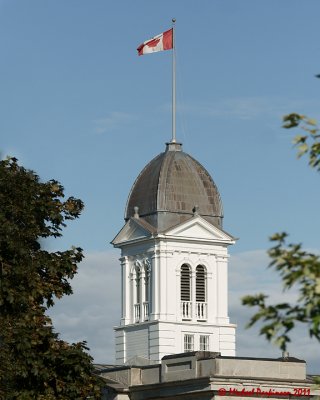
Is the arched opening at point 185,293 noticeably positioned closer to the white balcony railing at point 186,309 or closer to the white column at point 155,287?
the white balcony railing at point 186,309

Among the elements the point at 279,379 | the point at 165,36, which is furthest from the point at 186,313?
the point at 279,379

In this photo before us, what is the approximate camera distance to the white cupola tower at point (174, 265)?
109 metres

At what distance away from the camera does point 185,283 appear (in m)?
110

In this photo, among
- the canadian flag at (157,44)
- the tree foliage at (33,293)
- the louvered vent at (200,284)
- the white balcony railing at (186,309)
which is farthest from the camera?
the louvered vent at (200,284)

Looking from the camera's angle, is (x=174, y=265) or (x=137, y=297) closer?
(x=174, y=265)

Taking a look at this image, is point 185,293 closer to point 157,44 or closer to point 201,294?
point 201,294

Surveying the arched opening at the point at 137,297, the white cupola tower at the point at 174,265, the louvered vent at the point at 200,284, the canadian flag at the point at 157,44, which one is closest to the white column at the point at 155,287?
the white cupola tower at the point at 174,265

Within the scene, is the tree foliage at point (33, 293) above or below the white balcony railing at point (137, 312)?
below

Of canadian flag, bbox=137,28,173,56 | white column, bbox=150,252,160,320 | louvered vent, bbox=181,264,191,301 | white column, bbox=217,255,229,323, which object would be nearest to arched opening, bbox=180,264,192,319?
louvered vent, bbox=181,264,191,301

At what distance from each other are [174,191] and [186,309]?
788 cm

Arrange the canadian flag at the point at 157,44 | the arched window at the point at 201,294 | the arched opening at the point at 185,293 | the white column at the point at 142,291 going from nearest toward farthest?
the canadian flag at the point at 157,44, the arched opening at the point at 185,293, the arched window at the point at 201,294, the white column at the point at 142,291

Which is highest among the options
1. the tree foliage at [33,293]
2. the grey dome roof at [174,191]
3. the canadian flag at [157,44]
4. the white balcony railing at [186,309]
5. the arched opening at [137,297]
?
the canadian flag at [157,44]

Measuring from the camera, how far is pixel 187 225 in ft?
361

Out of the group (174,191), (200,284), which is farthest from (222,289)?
(174,191)
